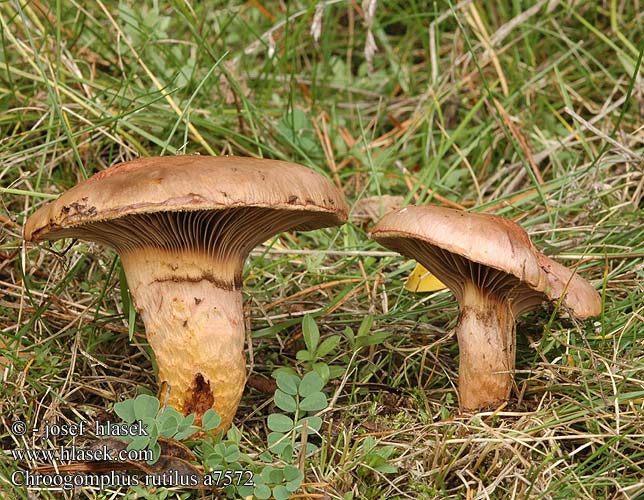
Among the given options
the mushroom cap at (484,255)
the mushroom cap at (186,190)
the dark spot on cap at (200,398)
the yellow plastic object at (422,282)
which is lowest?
the dark spot on cap at (200,398)

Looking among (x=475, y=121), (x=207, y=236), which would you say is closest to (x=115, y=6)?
(x=475, y=121)

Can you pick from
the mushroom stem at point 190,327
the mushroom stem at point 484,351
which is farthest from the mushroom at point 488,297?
the mushroom stem at point 190,327

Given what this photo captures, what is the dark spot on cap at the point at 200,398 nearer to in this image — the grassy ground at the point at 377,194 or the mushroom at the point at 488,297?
the grassy ground at the point at 377,194

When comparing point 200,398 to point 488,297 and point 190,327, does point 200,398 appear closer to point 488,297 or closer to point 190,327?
point 190,327

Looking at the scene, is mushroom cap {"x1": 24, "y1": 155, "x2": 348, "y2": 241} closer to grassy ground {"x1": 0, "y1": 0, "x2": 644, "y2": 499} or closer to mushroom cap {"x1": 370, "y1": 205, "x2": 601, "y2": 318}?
mushroom cap {"x1": 370, "y1": 205, "x2": 601, "y2": 318}

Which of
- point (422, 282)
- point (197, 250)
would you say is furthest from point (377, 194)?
point (197, 250)

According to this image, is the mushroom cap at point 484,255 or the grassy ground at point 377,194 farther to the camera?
the grassy ground at point 377,194
